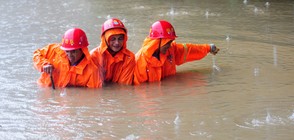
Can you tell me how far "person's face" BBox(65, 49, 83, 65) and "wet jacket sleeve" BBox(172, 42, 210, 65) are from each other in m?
1.49

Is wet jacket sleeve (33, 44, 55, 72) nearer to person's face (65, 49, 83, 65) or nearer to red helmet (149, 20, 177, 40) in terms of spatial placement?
person's face (65, 49, 83, 65)

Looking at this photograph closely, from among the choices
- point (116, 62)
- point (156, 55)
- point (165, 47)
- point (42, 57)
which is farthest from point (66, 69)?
point (165, 47)

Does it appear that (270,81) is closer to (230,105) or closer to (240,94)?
(240,94)

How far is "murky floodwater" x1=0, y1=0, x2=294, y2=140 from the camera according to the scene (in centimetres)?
545

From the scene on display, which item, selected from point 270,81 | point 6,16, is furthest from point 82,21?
point 270,81

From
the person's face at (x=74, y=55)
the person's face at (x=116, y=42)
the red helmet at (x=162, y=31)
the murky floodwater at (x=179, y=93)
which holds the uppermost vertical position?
the red helmet at (x=162, y=31)

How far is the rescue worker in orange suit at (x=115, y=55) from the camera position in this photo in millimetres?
7016

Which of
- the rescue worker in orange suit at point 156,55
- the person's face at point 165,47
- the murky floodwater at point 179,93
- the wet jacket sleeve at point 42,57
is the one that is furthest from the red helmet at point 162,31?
the wet jacket sleeve at point 42,57

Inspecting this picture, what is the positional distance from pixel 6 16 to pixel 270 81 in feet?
25.8

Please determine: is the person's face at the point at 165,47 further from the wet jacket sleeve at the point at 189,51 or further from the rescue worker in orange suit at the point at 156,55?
the wet jacket sleeve at the point at 189,51

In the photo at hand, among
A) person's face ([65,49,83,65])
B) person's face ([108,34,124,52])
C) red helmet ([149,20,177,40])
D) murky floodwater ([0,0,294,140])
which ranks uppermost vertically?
red helmet ([149,20,177,40])

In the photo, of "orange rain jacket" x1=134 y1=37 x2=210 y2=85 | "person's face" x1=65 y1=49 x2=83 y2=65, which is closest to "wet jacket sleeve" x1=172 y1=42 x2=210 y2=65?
"orange rain jacket" x1=134 y1=37 x2=210 y2=85

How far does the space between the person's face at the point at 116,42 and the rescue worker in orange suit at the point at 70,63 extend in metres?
0.35

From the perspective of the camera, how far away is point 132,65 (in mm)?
7223
